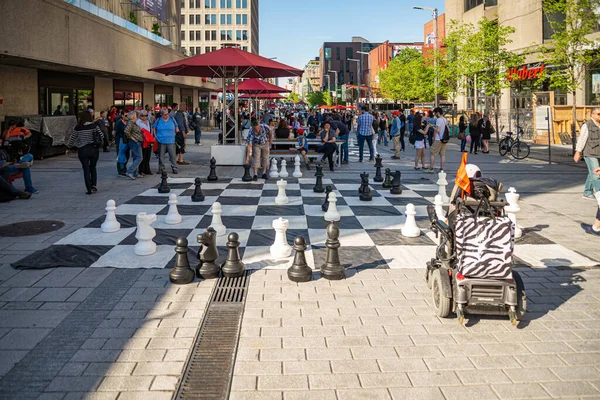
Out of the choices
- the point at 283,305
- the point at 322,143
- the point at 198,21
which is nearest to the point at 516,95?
the point at 322,143

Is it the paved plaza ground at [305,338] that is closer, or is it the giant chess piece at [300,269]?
the paved plaza ground at [305,338]

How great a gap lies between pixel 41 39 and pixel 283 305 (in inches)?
641

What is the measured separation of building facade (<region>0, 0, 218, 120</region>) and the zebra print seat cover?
51.0ft

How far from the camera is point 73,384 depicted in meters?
3.76

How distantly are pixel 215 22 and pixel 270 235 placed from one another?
386ft

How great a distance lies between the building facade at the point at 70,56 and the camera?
17281 mm

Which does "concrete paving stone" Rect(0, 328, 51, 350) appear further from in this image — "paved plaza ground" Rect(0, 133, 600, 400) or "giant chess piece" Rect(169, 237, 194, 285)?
"giant chess piece" Rect(169, 237, 194, 285)

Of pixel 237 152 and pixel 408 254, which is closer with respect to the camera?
pixel 408 254

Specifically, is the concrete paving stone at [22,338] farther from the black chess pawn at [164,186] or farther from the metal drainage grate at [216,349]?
the black chess pawn at [164,186]

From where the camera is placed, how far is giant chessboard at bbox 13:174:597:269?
6.91 meters

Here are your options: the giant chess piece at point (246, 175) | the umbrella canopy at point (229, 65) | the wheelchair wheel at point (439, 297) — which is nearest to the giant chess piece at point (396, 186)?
the giant chess piece at point (246, 175)

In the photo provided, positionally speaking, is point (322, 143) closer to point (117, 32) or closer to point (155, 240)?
point (155, 240)

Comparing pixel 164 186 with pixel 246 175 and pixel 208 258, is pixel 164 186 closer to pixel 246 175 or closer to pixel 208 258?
pixel 246 175

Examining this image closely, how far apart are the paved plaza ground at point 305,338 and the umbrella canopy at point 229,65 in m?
9.45
